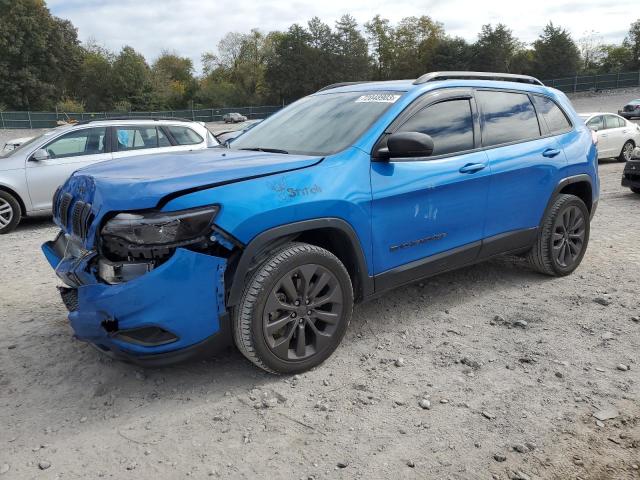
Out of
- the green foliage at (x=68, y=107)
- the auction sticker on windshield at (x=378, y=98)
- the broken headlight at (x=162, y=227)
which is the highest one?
the green foliage at (x=68, y=107)

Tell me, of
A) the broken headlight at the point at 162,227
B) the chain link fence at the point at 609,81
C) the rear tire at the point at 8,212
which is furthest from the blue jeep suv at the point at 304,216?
the chain link fence at the point at 609,81

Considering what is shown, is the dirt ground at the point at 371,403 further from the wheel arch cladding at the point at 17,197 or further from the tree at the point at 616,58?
the tree at the point at 616,58

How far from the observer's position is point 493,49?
70375mm

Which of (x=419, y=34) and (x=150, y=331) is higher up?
(x=419, y=34)

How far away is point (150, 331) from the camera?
Result: 2.98 m

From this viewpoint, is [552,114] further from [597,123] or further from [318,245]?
[597,123]

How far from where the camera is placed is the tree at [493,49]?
230 feet

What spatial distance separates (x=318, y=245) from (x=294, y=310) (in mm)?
523

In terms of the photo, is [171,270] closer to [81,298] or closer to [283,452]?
[81,298]

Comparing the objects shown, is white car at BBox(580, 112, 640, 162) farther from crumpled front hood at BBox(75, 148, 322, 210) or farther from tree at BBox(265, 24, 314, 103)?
tree at BBox(265, 24, 314, 103)

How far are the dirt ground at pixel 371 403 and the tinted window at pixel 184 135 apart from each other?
5.00 m

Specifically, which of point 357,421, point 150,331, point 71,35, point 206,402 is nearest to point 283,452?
point 357,421

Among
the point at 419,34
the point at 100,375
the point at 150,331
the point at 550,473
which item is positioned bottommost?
the point at 550,473

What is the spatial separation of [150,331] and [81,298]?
433 mm
